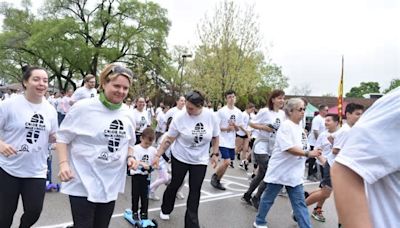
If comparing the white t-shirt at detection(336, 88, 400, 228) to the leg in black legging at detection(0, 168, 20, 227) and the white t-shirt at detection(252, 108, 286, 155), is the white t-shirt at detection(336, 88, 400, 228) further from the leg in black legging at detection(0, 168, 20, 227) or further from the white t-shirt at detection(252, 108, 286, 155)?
the white t-shirt at detection(252, 108, 286, 155)

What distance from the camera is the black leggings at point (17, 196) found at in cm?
334

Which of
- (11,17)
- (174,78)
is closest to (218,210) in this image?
(174,78)

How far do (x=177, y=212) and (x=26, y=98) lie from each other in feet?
9.87

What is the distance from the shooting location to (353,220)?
3.90ft

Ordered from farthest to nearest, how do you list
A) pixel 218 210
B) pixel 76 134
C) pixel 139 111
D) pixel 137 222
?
1. pixel 139 111
2. pixel 218 210
3. pixel 137 222
4. pixel 76 134

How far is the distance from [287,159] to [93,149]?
8.77 feet

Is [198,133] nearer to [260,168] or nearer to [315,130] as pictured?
[260,168]

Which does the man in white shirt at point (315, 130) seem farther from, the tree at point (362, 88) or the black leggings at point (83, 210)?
the tree at point (362, 88)

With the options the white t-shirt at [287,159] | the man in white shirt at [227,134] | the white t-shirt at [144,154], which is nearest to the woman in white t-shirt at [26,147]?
the white t-shirt at [144,154]

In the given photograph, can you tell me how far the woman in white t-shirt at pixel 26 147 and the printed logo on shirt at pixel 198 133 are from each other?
5.75ft

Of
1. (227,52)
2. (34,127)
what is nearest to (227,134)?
(34,127)

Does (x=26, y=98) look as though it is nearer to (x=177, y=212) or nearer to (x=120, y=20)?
(x=177, y=212)

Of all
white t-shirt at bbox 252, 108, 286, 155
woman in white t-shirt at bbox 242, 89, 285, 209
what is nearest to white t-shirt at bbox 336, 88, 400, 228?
woman in white t-shirt at bbox 242, 89, 285, 209

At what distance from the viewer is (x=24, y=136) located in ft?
11.5
